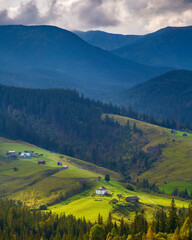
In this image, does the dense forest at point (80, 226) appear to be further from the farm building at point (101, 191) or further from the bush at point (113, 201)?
the farm building at point (101, 191)

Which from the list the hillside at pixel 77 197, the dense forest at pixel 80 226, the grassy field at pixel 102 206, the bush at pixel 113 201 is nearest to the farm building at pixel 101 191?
the grassy field at pixel 102 206

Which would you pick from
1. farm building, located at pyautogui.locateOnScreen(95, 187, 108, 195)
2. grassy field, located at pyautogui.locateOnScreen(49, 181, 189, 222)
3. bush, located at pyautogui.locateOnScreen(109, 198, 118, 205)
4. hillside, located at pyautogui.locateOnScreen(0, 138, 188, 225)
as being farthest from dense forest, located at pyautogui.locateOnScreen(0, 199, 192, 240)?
farm building, located at pyautogui.locateOnScreen(95, 187, 108, 195)

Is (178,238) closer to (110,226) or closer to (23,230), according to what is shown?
(110,226)

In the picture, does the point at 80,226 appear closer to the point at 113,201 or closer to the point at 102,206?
the point at 102,206

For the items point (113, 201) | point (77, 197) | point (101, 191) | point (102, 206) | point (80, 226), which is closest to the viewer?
point (80, 226)

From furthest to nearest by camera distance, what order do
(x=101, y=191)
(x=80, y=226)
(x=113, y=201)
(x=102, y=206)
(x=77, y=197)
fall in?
(x=77, y=197)
(x=101, y=191)
(x=113, y=201)
(x=102, y=206)
(x=80, y=226)

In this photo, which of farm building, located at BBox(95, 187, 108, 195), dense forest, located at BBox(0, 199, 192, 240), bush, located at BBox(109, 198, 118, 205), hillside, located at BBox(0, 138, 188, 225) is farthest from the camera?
farm building, located at BBox(95, 187, 108, 195)

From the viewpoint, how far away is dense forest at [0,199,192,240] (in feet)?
326

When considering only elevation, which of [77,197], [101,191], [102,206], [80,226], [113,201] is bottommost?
[80,226]

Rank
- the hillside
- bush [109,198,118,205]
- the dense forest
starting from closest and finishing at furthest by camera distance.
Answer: the dense forest
the hillside
bush [109,198,118,205]

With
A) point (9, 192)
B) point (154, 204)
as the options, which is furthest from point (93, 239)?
point (9, 192)

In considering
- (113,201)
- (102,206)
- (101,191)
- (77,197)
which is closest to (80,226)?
(102,206)

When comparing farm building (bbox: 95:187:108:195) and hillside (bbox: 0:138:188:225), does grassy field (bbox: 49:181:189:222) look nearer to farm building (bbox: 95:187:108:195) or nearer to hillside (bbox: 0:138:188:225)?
hillside (bbox: 0:138:188:225)

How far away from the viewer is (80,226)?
12319cm
